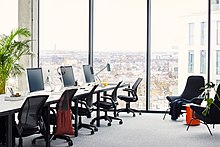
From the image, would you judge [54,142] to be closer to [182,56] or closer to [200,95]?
[200,95]

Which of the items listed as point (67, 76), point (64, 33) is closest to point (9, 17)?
point (64, 33)

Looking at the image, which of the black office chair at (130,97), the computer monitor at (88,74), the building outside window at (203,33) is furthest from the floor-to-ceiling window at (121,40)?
the building outside window at (203,33)

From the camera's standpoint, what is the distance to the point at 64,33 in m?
10.0

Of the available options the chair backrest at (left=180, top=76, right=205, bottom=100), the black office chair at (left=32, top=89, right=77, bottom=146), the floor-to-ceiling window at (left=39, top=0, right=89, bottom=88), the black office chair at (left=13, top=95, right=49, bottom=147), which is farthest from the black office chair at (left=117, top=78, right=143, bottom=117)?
the black office chair at (left=13, top=95, right=49, bottom=147)

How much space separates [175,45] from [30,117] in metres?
5.15

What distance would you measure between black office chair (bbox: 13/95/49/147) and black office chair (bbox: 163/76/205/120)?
3.82 metres

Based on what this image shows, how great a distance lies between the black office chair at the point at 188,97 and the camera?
805 centimetres

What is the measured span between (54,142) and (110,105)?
173 centimetres

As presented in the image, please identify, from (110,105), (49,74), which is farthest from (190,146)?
(49,74)

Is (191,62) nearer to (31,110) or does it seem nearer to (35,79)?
(35,79)

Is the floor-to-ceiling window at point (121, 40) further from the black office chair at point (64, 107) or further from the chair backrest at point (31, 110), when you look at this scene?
the chair backrest at point (31, 110)

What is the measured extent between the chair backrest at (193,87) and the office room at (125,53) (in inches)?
0.9

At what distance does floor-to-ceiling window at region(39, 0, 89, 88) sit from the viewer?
9836mm

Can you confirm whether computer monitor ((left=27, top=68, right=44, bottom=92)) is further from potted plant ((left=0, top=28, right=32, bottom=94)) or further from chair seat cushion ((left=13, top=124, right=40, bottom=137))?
potted plant ((left=0, top=28, right=32, bottom=94))
